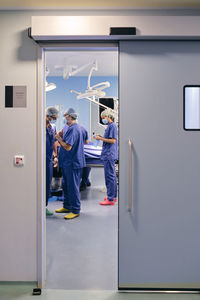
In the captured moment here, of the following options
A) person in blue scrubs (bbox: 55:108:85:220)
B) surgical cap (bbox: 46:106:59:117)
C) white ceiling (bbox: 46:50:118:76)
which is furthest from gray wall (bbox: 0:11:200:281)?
white ceiling (bbox: 46:50:118:76)

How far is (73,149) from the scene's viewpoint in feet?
11.0

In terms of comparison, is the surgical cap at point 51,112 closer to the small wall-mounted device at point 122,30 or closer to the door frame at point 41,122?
the door frame at point 41,122

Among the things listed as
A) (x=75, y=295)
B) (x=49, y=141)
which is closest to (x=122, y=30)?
(x=75, y=295)

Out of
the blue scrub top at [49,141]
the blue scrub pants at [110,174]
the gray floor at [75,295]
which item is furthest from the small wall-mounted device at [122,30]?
the blue scrub pants at [110,174]

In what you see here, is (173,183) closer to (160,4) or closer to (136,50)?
(136,50)

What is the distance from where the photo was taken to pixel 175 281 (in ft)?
6.13

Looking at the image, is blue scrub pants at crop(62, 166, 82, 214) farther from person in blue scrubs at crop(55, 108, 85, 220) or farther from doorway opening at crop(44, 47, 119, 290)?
doorway opening at crop(44, 47, 119, 290)

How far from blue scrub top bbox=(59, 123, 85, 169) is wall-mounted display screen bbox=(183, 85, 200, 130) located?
1658 mm

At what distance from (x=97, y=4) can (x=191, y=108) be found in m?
0.88

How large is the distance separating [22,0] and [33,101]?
596 mm

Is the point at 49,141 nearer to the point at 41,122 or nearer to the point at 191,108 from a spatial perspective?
the point at 41,122

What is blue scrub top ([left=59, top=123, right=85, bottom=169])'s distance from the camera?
10.8 feet

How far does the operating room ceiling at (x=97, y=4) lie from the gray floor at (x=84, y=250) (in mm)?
1820

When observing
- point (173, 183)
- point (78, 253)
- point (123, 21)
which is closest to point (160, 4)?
point (123, 21)
